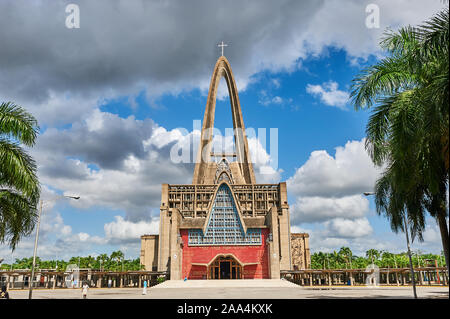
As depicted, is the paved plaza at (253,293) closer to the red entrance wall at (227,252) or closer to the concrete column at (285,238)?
the red entrance wall at (227,252)

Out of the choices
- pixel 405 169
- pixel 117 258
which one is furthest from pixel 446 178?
pixel 117 258

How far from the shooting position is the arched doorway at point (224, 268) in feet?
181

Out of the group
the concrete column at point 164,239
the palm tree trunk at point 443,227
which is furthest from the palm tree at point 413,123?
the concrete column at point 164,239

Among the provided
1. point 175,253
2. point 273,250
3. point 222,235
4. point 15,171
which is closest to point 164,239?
point 175,253

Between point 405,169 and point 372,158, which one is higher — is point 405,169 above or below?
below

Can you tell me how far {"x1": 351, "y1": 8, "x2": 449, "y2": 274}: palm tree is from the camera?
11992 mm

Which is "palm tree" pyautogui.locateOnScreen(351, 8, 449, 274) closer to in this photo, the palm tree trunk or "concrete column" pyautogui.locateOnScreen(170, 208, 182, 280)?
the palm tree trunk

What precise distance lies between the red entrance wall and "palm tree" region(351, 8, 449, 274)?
122 feet

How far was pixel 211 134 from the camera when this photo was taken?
92.4 m

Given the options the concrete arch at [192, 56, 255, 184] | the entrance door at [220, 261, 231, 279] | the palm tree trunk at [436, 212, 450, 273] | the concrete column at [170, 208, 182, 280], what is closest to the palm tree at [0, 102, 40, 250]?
the palm tree trunk at [436, 212, 450, 273]

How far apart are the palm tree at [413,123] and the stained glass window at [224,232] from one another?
123ft

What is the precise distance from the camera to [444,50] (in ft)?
40.8

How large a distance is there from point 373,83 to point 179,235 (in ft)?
144

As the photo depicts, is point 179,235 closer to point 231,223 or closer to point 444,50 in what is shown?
point 231,223
